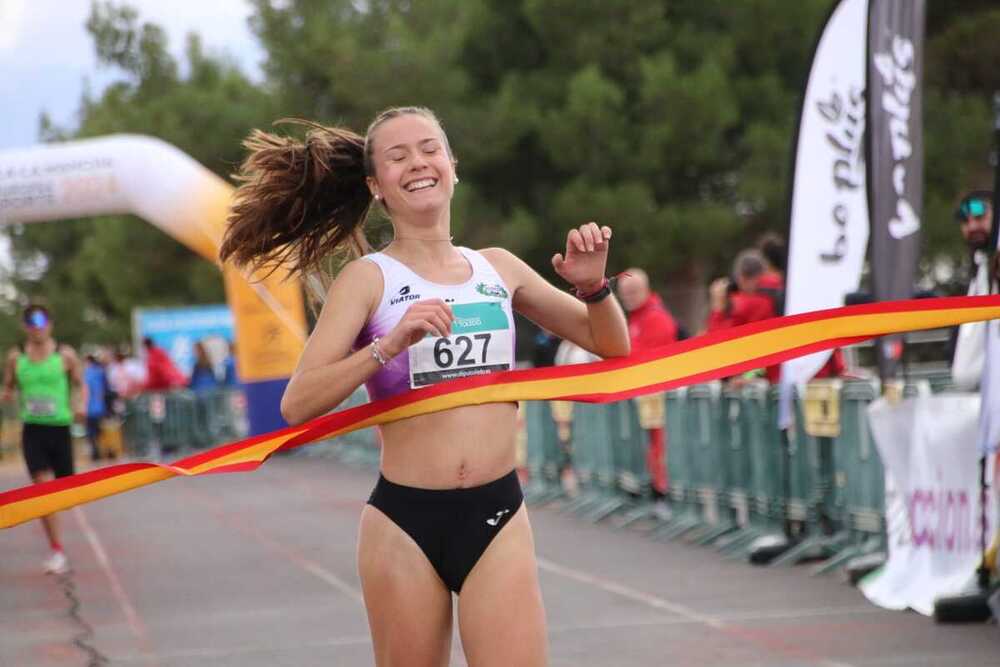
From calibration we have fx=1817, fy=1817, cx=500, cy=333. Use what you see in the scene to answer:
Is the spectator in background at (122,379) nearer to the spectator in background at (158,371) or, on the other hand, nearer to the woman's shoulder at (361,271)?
the spectator in background at (158,371)

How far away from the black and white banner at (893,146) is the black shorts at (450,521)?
6.37 metres

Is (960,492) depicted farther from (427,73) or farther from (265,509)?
(427,73)

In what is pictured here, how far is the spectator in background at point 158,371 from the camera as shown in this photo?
31.7 meters

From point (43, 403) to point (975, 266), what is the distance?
739 centimetres

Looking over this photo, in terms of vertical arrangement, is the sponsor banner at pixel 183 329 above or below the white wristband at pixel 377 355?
below

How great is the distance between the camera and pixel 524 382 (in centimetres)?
458

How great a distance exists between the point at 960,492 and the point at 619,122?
26.9m

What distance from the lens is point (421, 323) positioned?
4.11 m

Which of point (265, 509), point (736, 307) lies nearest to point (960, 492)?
point (736, 307)

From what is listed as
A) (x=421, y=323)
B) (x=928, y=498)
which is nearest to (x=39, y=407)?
(x=928, y=498)

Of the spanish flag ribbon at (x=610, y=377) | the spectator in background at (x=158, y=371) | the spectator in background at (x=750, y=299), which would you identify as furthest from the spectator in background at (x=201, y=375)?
the spanish flag ribbon at (x=610, y=377)

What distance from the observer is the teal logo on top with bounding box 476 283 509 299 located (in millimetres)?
4496

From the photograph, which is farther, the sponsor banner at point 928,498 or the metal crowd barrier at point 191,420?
A: the metal crowd barrier at point 191,420

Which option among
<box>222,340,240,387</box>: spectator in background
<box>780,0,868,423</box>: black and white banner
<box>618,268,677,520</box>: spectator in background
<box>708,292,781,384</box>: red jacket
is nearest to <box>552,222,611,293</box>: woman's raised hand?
<box>780,0,868,423</box>: black and white banner
